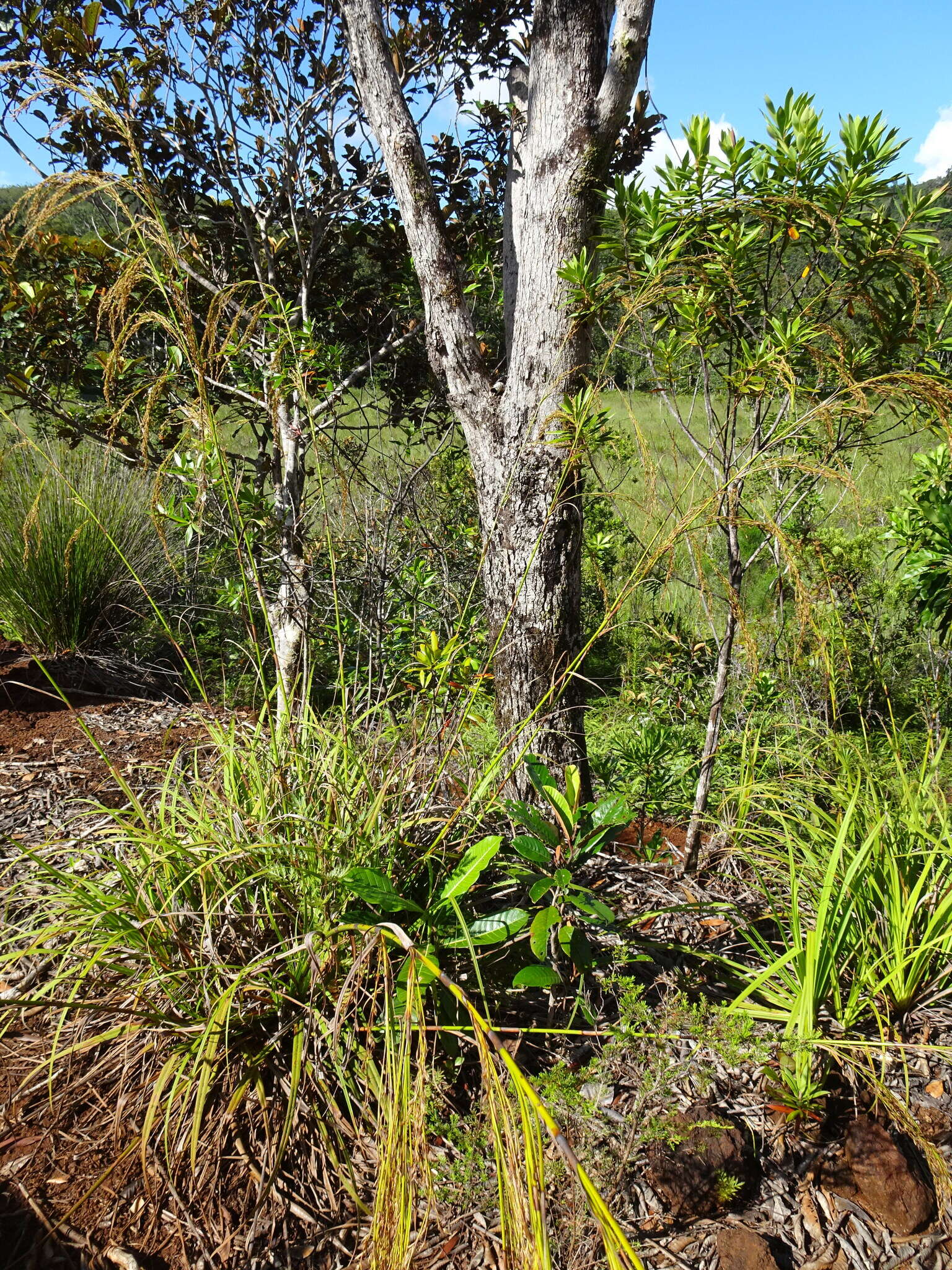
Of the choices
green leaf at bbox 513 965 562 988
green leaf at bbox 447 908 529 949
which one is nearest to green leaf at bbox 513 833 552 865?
green leaf at bbox 447 908 529 949

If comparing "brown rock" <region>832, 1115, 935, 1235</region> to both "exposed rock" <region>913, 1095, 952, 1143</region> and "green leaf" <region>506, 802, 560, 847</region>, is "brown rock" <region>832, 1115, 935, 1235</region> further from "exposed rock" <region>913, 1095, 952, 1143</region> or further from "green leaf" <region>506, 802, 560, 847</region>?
"green leaf" <region>506, 802, 560, 847</region>

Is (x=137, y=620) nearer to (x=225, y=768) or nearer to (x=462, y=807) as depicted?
(x=225, y=768)

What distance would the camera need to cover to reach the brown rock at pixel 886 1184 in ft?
5.19

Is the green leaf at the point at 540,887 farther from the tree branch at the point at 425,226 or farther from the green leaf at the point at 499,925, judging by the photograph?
the tree branch at the point at 425,226

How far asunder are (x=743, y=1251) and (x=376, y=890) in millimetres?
970

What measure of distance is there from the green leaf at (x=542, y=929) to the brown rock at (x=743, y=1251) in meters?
0.61

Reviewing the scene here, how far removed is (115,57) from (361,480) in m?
1.97

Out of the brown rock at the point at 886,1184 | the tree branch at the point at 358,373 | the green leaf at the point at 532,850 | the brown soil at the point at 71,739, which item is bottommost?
the brown rock at the point at 886,1184

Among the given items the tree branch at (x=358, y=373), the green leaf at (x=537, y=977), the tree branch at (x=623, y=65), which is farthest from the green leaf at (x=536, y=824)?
the tree branch at (x=358, y=373)

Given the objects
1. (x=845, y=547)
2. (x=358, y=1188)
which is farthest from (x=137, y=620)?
(x=845, y=547)

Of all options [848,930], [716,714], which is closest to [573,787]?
[716,714]

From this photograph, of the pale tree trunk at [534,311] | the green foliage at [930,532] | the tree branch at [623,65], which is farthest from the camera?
the green foliage at [930,532]

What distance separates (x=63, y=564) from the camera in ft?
13.9

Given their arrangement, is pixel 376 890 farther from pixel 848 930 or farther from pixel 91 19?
pixel 91 19
